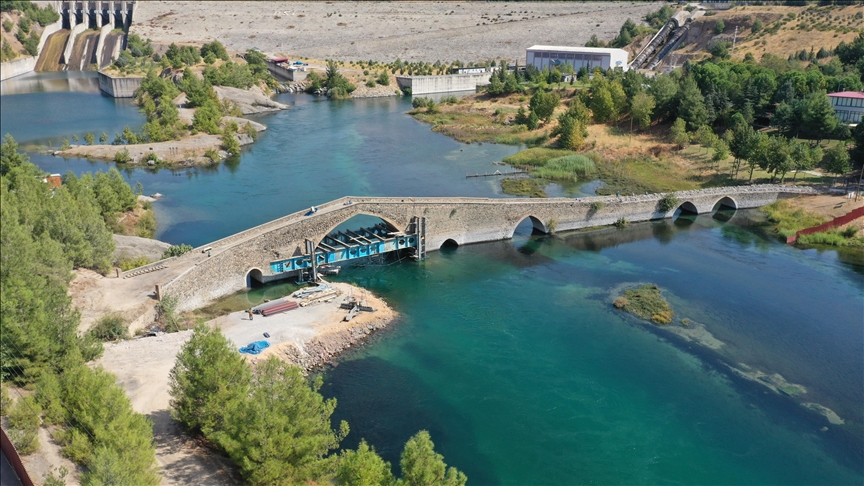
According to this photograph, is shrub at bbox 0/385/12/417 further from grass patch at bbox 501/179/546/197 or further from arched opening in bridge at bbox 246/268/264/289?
grass patch at bbox 501/179/546/197

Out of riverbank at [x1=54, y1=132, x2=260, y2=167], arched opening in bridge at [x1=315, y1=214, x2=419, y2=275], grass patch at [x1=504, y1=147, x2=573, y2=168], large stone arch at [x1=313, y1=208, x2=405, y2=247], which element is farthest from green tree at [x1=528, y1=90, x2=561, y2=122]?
large stone arch at [x1=313, y1=208, x2=405, y2=247]

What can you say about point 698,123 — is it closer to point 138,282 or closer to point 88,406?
point 138,282

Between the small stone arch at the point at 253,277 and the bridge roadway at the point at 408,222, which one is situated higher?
the bridge roadway at the point at 408,222

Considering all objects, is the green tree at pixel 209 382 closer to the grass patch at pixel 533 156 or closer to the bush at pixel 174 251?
the bush at pixel 174 251

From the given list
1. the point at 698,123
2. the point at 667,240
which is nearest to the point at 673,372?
the point at 667,240

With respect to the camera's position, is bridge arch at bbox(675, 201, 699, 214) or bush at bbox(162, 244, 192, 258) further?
bridge arch at bbox(675, 201, 699, 214)

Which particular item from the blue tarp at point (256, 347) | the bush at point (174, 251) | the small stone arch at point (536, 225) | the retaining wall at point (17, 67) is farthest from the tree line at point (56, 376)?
the retaining wall at point (17, 67)

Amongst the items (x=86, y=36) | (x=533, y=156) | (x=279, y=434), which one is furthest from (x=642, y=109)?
(x=86, y=36)
